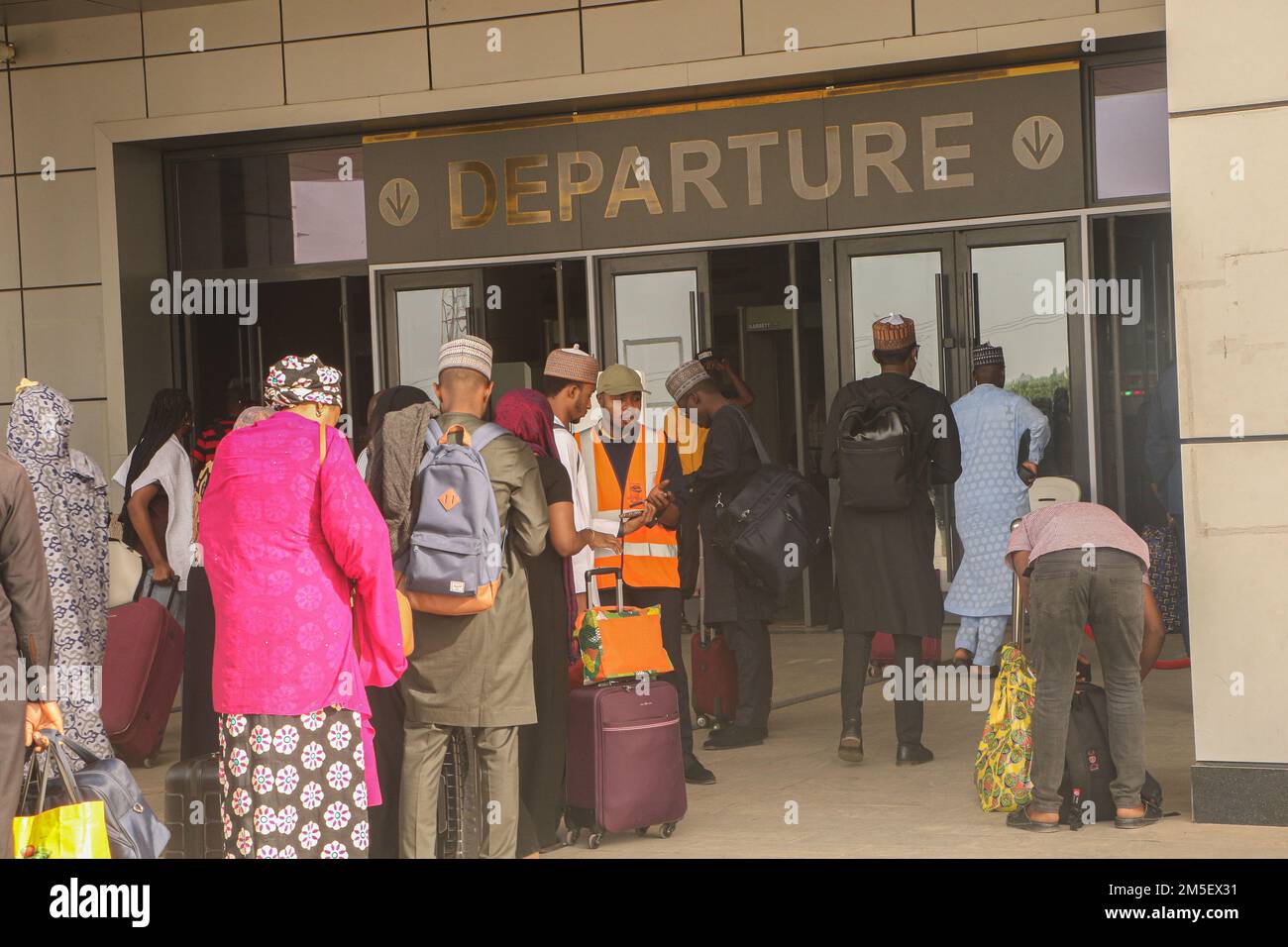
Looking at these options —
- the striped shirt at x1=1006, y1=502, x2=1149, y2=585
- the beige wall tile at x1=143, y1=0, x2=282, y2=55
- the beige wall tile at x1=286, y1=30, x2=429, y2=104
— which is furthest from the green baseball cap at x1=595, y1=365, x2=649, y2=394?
the beige wall tile at x1=143, y1=0, x2=282, y2=55

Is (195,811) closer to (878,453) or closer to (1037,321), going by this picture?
(878,453)

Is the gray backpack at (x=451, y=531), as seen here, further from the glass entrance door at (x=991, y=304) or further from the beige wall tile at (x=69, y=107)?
the beige wall tile at (x=69, y=107)

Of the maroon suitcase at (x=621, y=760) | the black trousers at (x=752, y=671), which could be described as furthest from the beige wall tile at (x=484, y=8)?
the maroon suitcase at (x=621, y=760)

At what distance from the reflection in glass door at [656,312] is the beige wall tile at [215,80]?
111 inches

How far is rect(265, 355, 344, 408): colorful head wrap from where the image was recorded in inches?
179

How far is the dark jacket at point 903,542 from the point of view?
7.18 m

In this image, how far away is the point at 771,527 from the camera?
7527mm

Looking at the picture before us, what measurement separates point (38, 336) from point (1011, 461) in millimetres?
7135

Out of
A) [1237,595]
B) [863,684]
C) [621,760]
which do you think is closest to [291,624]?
[621,760]

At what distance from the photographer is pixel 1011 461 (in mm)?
9000

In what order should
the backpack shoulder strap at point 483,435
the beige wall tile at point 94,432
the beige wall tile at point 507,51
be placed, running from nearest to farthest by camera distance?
the backpack shoulder strap at point 483,435, the beige wall tile at point 507,51, the beige wall tile at point 94,432
